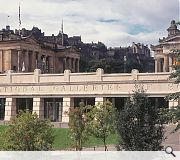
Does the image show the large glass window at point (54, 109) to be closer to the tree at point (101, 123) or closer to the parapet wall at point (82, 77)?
the parapet wall at point (82, 77)

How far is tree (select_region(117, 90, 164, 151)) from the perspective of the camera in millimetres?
19047

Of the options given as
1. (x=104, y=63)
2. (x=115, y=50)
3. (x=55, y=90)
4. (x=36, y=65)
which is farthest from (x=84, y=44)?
(x=55, y=90)

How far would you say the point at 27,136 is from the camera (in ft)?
69.3

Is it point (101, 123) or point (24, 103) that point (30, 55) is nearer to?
point (24, 103)

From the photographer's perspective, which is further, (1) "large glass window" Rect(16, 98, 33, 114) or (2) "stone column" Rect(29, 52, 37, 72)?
(2) "stone column" Rect(29, 52, 37, 72)

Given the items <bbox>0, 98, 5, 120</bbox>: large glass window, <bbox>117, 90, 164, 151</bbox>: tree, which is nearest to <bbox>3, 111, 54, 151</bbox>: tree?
<bbox>117, 90, 164, 151</bbox>: tree

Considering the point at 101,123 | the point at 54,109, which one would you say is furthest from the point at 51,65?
the point at 101,123

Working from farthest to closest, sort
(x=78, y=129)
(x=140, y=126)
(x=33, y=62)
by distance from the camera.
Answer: (x=33, y=62), (x=78, y=129), (x=140, y=126)

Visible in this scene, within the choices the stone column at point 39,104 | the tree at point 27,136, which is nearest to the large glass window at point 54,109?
the stone column at point 39,104

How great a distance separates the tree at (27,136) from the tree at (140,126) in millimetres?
3674

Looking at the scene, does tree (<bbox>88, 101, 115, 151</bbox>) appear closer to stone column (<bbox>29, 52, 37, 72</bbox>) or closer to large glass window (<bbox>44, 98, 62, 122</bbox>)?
large glass window (<bbox>44, 98, 62, 122</bbox>)

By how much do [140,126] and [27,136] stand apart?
5.05 m

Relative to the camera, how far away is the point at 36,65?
319ft

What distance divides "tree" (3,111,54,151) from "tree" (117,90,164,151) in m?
3.67
